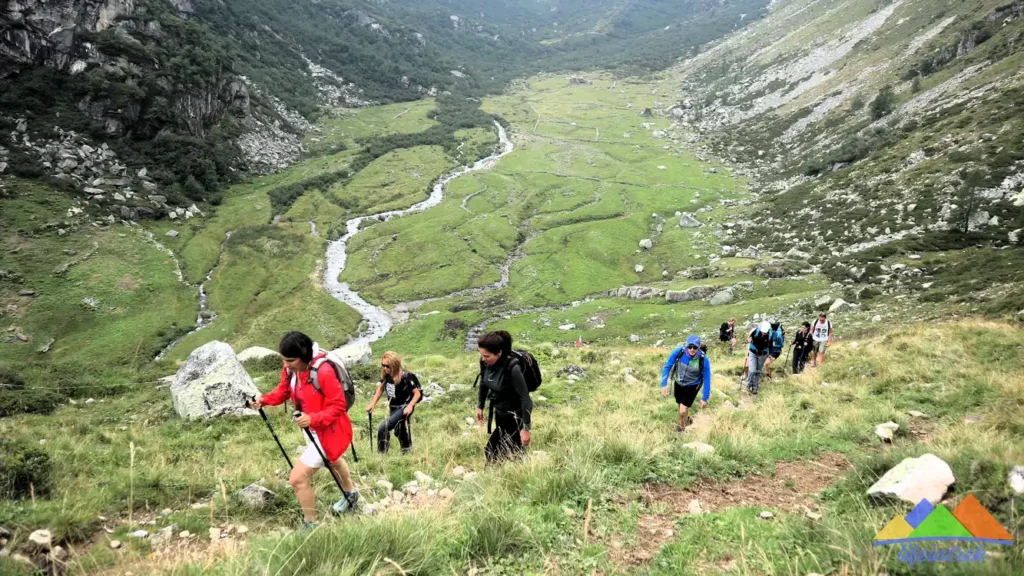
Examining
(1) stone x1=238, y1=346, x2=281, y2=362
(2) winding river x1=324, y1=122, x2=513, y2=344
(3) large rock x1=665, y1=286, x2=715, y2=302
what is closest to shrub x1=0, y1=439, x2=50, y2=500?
(1) stone x1=238, y1=346, x2=281, y2=362

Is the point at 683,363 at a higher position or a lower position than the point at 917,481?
higher

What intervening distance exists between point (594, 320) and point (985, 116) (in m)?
51.2

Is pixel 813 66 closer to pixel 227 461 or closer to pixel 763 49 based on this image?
pixel 763 49

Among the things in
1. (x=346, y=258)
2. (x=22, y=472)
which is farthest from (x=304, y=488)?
(x=346, y=258)

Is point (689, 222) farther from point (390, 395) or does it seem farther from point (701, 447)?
point (701, 447)

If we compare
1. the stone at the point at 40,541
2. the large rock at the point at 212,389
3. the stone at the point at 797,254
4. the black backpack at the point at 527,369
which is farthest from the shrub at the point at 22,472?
the stone at the point at 797,254

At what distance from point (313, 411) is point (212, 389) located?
13.2 metres

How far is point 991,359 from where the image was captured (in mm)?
14430

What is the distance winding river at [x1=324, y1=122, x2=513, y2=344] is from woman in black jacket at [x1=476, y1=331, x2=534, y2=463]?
4507cm

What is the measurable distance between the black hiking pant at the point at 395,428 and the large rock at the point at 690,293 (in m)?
41.6

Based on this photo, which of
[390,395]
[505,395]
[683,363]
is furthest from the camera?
[683,363]

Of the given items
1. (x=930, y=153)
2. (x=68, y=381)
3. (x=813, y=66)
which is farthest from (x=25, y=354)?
(x=813, y=66)

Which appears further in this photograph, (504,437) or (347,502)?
(504,437)

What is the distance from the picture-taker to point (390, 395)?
436 inches
